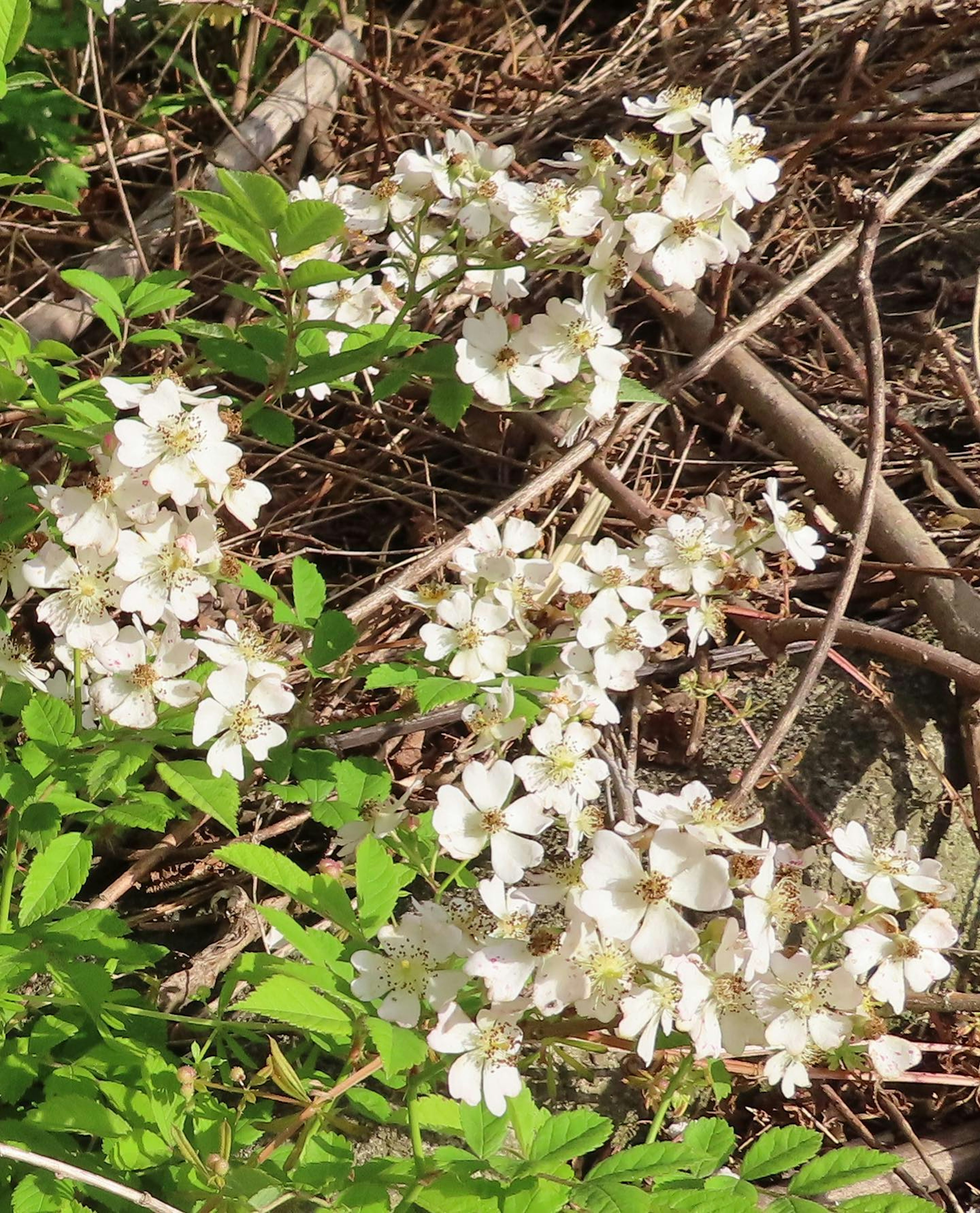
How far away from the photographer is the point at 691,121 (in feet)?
5.65

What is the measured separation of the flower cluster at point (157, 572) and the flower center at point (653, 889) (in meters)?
0.56

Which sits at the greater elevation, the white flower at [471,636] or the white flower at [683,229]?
the white flower at [683,229]

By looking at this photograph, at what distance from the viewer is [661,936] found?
46.3 inches

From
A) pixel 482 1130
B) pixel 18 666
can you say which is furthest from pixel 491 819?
pixel 18 666

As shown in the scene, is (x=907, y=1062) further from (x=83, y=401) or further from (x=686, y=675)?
(x=83, y=401)

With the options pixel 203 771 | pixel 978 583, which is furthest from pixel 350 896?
pixel 978 583

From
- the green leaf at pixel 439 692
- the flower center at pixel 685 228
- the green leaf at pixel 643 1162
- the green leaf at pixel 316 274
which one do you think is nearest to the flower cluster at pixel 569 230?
the flower center at pixel 685 228

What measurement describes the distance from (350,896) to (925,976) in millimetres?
1089

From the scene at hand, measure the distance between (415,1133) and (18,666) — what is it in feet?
3.03

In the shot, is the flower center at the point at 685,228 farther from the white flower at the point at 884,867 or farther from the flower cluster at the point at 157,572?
the white flower at the point at 884,867

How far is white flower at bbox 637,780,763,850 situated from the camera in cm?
125

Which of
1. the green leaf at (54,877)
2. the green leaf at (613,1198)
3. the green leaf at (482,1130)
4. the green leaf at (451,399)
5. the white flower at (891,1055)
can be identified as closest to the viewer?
the green leaf at (613,1198)

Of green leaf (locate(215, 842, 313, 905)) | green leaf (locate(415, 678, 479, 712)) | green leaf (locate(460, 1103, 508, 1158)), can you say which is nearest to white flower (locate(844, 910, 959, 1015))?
green leaf (locate(460, 1103, 508, 1158))

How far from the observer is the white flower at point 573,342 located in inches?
64.1
